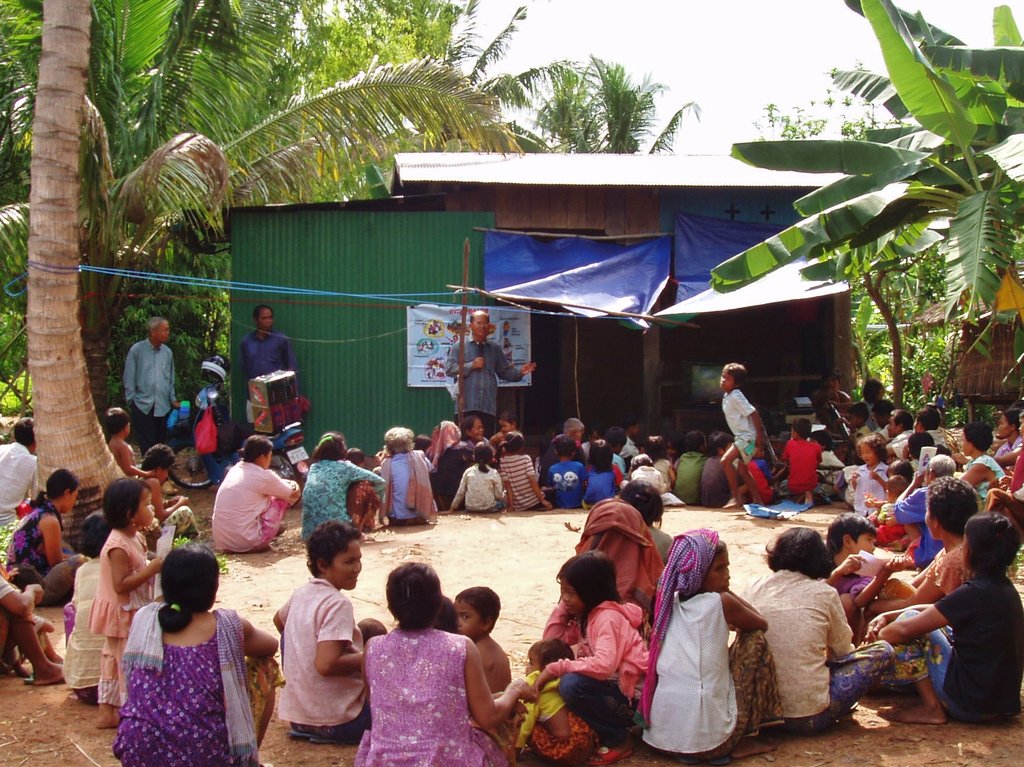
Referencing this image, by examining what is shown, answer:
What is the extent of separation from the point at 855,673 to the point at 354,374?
8.31 m

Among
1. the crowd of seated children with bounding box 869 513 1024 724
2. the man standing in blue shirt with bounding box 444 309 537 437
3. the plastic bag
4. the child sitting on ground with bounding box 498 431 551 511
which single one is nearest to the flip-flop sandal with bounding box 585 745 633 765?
the crowd of seated children with bounding box 869 513 1024 724

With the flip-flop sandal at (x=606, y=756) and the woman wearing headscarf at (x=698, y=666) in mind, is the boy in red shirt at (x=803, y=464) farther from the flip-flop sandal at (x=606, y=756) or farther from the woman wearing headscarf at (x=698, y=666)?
the flip-flop sandal at (x=606, y=756)

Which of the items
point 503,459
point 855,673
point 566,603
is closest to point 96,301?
point 503,459

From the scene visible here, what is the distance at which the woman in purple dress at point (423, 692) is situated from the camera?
3514 mm

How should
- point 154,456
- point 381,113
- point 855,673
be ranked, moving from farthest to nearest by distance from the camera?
point 381,113 → point 154,456 → point 855,673

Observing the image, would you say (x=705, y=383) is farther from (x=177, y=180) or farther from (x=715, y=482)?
(x=177, y=180)

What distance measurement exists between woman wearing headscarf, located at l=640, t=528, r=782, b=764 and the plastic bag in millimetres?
7220

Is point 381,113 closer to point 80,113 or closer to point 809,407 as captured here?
point 80,113

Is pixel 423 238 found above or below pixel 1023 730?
above

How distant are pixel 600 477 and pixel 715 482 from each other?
50.1 inches

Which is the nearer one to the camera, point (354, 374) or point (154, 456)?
point (154, 456)

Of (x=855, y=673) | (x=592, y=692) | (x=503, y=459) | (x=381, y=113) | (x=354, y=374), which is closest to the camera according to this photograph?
(x=592, y=692)

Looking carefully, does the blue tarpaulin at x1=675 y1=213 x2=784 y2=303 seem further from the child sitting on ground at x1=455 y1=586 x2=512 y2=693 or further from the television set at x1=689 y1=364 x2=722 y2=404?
the child sitting on ground at x1=455 y1=586 x2=512 y2=693

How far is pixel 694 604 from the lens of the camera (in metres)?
4.27
